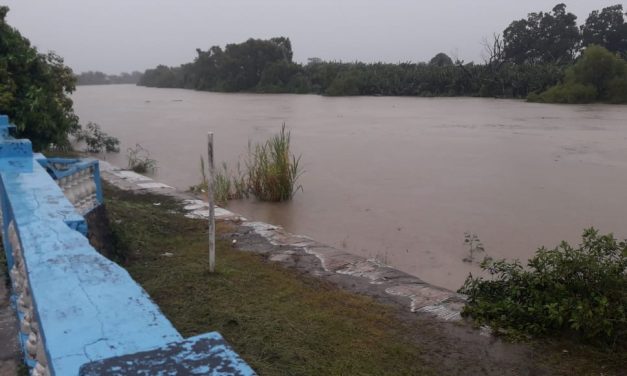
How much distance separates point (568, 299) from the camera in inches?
96.2

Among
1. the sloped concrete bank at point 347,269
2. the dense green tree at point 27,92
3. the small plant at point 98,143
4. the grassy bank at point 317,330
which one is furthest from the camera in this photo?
the small plant at point 98,143

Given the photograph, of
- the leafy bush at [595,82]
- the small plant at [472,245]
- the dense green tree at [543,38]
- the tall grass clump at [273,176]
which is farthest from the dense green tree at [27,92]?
the dense green tree at [543,38]

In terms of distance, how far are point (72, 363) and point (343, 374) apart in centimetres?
131

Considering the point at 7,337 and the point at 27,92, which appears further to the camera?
the point at 27,92

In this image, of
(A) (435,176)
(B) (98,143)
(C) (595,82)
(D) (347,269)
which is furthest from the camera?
(C) (595,82)

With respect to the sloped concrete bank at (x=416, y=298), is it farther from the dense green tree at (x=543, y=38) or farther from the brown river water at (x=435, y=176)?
the dense green tree at (x=543, y=38)

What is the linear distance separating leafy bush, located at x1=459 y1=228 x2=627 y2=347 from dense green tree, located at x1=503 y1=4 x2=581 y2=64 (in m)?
25.4

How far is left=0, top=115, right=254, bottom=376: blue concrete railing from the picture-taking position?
86cm

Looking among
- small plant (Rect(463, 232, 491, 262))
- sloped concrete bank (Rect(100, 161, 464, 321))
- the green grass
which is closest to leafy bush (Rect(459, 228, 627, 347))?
sloped concrete bank (Rect(100, 161, 464, 321))

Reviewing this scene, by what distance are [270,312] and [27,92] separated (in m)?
3.10

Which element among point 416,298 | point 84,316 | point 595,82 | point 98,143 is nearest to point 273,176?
point 416,298

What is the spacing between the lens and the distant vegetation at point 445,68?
2147 centimetres

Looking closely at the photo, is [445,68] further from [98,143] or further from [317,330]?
[317,330]

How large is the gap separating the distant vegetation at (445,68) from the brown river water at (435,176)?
6411 millimetres
